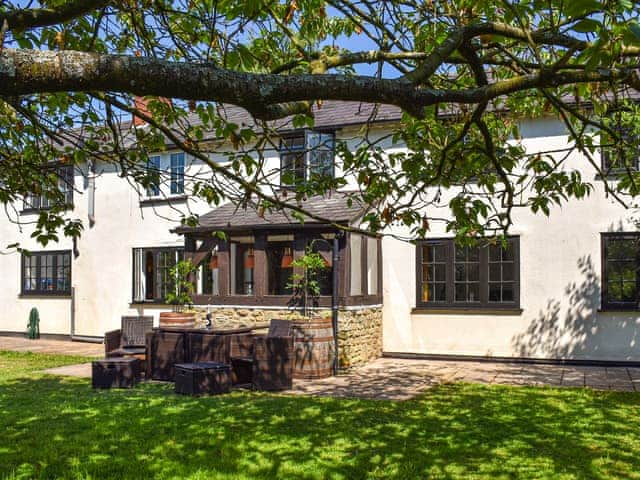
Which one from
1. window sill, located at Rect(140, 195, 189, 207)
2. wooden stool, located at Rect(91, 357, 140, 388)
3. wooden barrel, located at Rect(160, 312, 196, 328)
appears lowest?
wooden stool, located at Rect(91, 357, 140, 388)

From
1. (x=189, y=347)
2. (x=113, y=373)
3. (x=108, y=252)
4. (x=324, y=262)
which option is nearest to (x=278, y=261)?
(x=324, y=262)

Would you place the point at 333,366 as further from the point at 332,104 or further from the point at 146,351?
the point at 332,104

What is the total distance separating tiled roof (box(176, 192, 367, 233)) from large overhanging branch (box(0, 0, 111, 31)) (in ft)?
Result: 30.3

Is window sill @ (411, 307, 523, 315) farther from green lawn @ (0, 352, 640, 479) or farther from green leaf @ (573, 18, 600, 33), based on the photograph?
green leaf @ (573, 18, 600, 33)

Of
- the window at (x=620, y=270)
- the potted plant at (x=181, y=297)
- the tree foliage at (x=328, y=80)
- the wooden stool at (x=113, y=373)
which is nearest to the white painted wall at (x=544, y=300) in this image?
the window at (x=620, y=270)

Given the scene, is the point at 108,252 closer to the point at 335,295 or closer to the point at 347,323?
the point at 335,295

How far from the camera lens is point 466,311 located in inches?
581

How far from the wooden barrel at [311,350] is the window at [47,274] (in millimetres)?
10083

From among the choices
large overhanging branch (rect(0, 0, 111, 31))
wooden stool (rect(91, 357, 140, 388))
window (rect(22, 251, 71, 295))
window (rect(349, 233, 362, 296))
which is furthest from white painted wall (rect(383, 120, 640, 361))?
large overhanging branch (rect(0, 0, 111, 31))

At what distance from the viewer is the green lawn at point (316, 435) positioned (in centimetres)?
613

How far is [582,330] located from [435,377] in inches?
147

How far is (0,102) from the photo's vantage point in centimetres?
658

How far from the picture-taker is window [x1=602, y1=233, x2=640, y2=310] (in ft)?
44.6

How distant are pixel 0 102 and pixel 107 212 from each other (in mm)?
13044
